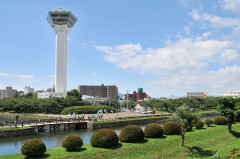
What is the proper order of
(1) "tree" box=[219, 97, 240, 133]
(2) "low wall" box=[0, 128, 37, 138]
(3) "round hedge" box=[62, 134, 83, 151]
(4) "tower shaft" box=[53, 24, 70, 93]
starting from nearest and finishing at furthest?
(3) "round hedge" box=[62, 134, 83, 151]
(1) "tree" box=[219, 97, 240, 133]
(2) "low wall" box=[0, 128, 37, 138]
(4) "tower shaft" box=[53, 24, 70, 93]

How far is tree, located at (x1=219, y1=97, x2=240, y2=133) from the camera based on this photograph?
31.2 metres

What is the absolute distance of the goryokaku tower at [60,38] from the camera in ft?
461

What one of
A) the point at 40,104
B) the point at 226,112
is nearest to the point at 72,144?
the point at 226,112

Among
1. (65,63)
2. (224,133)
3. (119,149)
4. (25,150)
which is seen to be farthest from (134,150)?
(65,63)

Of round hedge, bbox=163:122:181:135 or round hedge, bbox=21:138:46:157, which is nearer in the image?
round hedge, bbox=21:138:46:157

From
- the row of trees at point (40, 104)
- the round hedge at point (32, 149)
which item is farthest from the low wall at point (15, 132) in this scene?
the row of trees at point (40, 104)

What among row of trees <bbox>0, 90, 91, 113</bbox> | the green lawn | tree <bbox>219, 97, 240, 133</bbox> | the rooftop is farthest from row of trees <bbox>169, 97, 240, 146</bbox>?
the rooftop

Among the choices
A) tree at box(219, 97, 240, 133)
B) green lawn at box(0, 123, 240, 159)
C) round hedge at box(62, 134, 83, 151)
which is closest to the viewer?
green lawn at box(0, 123, 240, 159)

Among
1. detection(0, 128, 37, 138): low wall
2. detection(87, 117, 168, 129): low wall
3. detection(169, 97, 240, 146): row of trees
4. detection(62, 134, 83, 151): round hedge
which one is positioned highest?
detection(169, 97, 240, 146): row of trees

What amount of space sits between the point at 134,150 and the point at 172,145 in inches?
209

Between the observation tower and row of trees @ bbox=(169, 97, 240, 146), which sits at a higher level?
the observation tower

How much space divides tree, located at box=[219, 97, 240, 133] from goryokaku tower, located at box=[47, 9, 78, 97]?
408ft

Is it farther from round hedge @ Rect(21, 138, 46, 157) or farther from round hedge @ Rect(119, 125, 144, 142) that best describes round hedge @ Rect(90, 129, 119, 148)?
round hedge @ Rect(21, 138, 46, 157)

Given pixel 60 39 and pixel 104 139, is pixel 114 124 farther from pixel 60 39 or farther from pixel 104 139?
pixel 60 39
